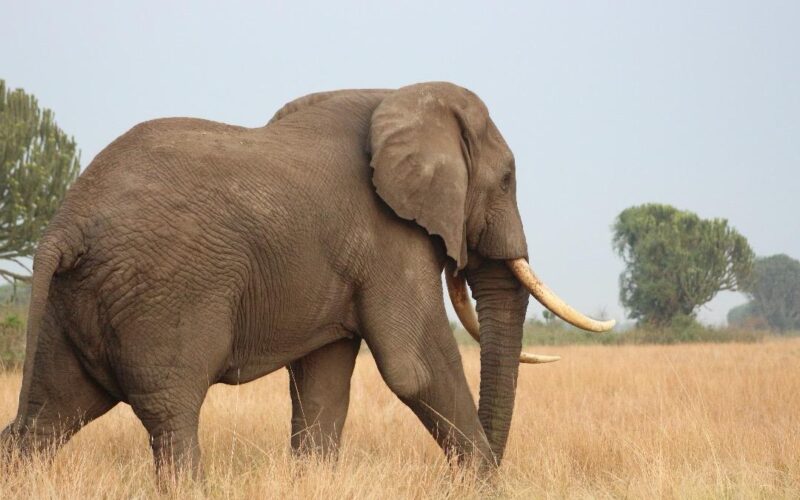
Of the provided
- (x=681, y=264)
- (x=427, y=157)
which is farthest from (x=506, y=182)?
(x=681, y=264)

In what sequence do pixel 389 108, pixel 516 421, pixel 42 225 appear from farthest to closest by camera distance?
pixel 42 225, pixel 516 421, pixel 389 108

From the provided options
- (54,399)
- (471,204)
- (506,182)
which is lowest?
(54,399)

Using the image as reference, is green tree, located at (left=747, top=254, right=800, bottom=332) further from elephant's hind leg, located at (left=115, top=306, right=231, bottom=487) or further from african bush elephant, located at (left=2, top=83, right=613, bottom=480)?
elephant's hind leg, located at (left=115, top=306, right=231, bottom=487)

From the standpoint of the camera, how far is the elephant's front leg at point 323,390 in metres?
6.45

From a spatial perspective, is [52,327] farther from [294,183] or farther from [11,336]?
[11,336]

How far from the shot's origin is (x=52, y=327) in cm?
542

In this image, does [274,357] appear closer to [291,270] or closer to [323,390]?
[291,270]

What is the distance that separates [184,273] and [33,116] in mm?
18380

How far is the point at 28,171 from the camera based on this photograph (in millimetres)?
21125

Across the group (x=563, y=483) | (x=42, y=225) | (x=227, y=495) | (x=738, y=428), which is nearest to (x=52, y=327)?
(x=227, y=495)

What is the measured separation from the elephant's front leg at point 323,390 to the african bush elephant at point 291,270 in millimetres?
12

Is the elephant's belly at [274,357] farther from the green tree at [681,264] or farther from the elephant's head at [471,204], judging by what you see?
the green tree at [681,264]

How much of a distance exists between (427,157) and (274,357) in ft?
4.62

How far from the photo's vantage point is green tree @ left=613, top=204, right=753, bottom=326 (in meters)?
43.8
